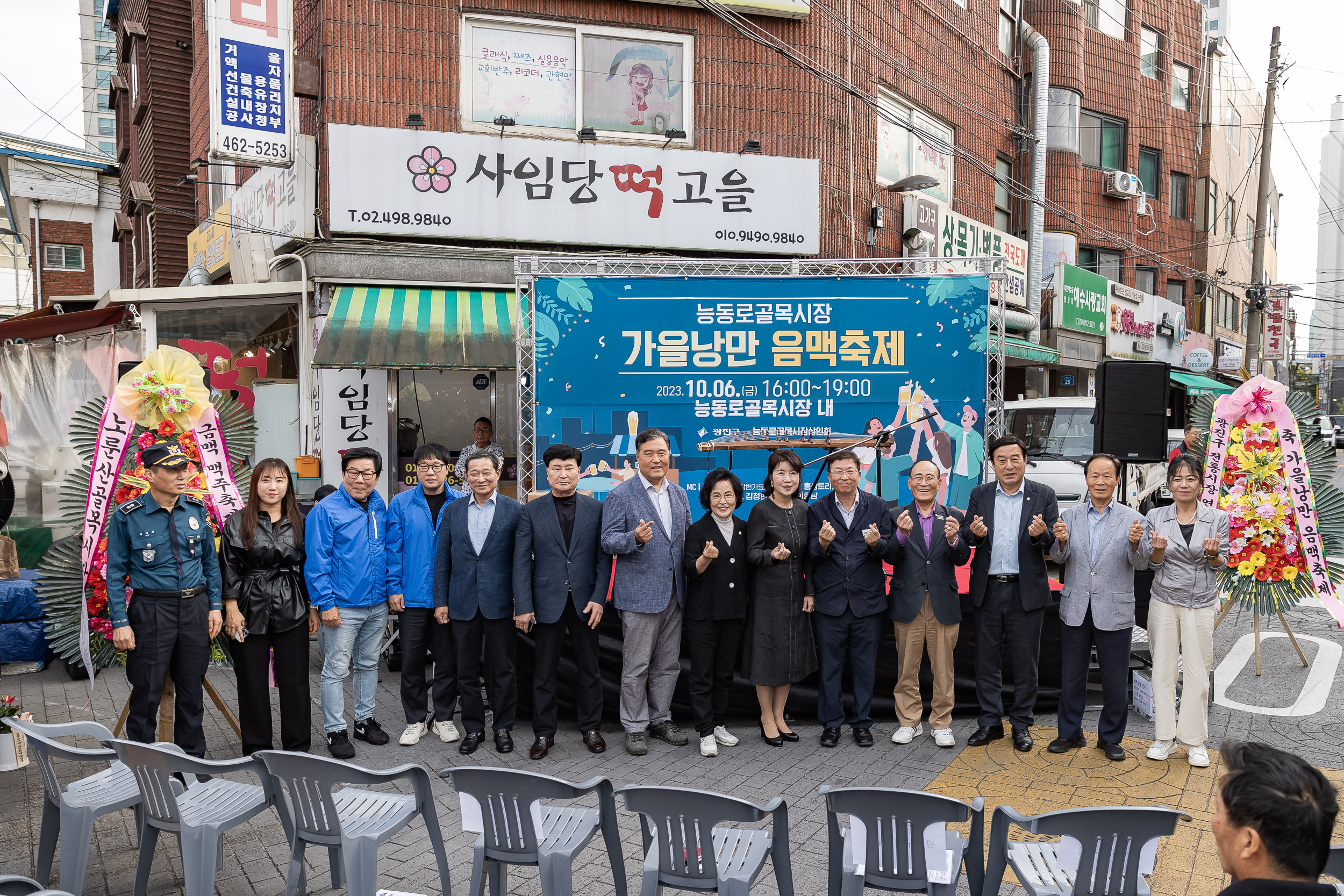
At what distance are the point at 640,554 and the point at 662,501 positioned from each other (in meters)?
A: 0.37

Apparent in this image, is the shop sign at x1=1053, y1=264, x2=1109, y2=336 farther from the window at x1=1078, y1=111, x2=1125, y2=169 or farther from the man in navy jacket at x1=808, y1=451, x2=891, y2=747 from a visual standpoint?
the man in navy jacket at x1=808, y1=451, x2=891, y2=747

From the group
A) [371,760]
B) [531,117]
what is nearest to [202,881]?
[371,760]

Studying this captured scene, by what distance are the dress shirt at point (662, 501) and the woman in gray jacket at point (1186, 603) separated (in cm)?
277

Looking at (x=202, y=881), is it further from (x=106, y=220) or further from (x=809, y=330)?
(x=106, y=220)

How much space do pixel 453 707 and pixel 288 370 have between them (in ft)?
21.2

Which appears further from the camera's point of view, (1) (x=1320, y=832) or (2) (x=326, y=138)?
(2) (x=326, y=138)

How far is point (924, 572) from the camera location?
18.5 ft

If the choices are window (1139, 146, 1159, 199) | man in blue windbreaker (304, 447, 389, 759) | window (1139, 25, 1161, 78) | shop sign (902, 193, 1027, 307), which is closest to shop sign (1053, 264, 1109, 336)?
shop sign (902, 193, 1027, 307)

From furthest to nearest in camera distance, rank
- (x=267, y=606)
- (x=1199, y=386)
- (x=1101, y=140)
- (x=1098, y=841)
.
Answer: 1. (x=1101, y=140)
2. (x=1199, y=386)
3. (x=267, y=606)
4. (x=1098, y=841)

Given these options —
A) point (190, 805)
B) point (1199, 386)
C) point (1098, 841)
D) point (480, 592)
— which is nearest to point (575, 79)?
point (480, 592)

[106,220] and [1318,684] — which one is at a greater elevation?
[106,220]

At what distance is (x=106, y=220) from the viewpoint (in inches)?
1166

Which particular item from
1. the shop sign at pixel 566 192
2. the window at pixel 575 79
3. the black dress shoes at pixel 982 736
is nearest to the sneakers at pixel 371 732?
the black dress shoes at pixel 982 736

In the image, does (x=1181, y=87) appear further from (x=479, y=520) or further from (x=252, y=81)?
(x=479, y=520)
